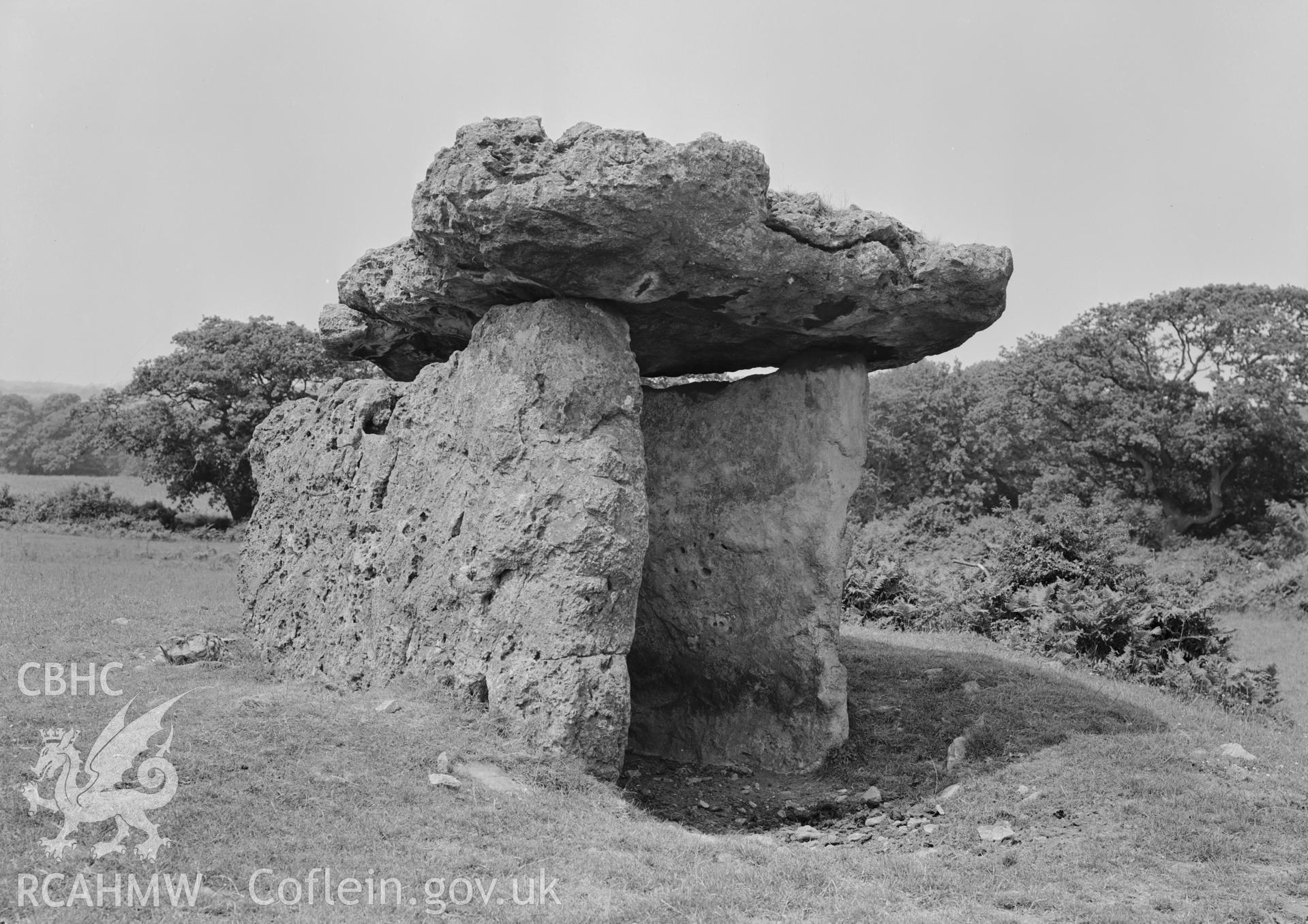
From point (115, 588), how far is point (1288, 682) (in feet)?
57.8

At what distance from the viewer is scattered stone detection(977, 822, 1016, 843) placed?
25.1 feet

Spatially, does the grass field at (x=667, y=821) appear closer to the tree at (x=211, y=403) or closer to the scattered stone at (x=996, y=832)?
the scattered stone at (x=996, y=832)

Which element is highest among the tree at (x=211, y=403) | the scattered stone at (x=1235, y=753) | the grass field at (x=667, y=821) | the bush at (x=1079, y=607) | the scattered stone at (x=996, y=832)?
the tree at (x=211, y=403)

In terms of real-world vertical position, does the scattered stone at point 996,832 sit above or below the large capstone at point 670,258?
below

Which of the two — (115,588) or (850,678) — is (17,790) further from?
(115,588)

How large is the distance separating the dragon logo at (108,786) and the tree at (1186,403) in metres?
33.7

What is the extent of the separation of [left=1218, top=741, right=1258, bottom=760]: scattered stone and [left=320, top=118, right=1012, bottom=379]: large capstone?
13.5 feet

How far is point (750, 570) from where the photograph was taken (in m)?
10.1

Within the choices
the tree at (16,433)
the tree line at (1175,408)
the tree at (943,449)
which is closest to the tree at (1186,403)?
the tree line at (1175,408)

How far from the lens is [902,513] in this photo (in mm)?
38844

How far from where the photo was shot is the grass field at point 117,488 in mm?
37250

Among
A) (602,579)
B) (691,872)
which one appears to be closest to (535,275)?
(602,579)

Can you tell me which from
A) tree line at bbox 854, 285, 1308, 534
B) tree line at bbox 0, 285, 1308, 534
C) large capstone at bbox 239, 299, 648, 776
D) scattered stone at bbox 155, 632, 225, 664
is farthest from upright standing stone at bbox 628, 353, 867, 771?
tree line at bbox 854, 285, 1308, 534

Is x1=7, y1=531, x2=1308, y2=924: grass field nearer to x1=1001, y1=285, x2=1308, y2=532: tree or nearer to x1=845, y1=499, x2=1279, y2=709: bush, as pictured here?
x1=845, y1=499, x2=1279, y2=709: bush
